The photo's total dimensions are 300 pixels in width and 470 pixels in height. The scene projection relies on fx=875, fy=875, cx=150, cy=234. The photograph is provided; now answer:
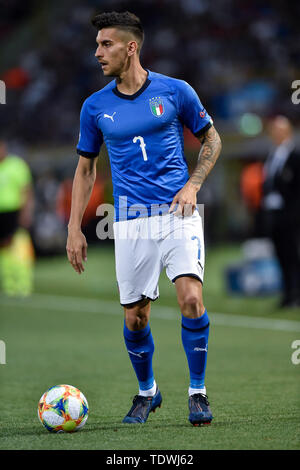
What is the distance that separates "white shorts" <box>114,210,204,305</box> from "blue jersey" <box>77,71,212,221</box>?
0.09m

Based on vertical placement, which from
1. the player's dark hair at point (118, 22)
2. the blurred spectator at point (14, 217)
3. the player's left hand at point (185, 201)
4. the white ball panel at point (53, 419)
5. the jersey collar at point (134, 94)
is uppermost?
the player's dark hair at point (118, 22)

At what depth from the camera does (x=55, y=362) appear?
309 inches

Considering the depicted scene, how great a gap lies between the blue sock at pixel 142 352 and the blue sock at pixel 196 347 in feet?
1.12

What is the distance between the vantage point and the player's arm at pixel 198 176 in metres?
4.85

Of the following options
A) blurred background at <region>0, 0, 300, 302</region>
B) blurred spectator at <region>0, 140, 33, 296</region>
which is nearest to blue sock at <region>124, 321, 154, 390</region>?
blurred spectator at <region>0, 140, 33, 296</region>

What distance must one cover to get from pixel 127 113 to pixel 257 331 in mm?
5129

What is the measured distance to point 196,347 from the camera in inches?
193

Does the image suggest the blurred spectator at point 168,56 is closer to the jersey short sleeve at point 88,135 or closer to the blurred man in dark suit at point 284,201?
the blurred man in dark suit at point 284,201

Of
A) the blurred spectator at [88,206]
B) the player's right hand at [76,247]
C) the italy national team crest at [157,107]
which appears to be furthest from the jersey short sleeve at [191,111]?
the blurred spectator at [88,206]

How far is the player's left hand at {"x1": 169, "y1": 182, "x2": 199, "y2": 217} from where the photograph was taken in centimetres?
484

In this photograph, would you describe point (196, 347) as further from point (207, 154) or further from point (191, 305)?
point (207, 154)

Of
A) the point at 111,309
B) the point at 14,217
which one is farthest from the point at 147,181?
the point at 14,217

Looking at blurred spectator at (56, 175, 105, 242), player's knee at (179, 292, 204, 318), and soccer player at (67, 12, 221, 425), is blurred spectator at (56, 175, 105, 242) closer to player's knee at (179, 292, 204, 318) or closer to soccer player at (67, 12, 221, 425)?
soccer player at (67, 12, 221, 425)

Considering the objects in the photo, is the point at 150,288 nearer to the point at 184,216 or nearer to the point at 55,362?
the point at 184,216
